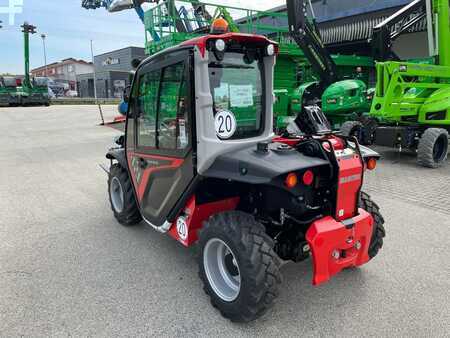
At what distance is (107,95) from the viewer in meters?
44.5

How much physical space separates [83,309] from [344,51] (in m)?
14.7

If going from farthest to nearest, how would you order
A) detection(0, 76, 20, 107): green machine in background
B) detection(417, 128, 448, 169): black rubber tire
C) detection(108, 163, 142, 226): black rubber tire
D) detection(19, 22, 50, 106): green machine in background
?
detection(19, 22, 50, 106): green machine in background, detection(0, 76, 20, 107): green machine in background, detection(417, 128, 448, 169): black rubber tire, detection(108, 163, 142, 226): black rubber tire

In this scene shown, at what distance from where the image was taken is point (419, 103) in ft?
24.9

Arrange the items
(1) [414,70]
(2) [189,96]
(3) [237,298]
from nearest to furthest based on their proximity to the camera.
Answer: (3) [237,298], (2) [189,96], (1) [414,70]

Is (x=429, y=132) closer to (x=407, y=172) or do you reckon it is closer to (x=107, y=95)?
(x=407, y=172)

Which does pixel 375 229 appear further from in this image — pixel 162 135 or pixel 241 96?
pixel 162 135

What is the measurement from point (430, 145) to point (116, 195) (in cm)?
601

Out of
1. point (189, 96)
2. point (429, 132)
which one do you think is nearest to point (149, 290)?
point (189, 96)

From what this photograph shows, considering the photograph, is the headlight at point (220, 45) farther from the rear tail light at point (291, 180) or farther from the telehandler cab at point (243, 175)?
the rear tail light at point (291, 180)

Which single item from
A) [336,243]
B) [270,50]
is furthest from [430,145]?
[336,243]

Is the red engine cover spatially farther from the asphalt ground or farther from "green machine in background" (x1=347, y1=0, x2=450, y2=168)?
"green machine in background" (x1=347, y1=0, x2=450, y2=168)

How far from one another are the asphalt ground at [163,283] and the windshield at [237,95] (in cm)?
135

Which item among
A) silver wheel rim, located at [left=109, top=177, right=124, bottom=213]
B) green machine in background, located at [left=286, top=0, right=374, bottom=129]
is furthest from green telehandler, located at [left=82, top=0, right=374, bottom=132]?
silver wheel rim, located at [left=109, top=177, right=124, bottom=213]

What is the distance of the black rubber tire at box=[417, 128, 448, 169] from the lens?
680 centimetres
